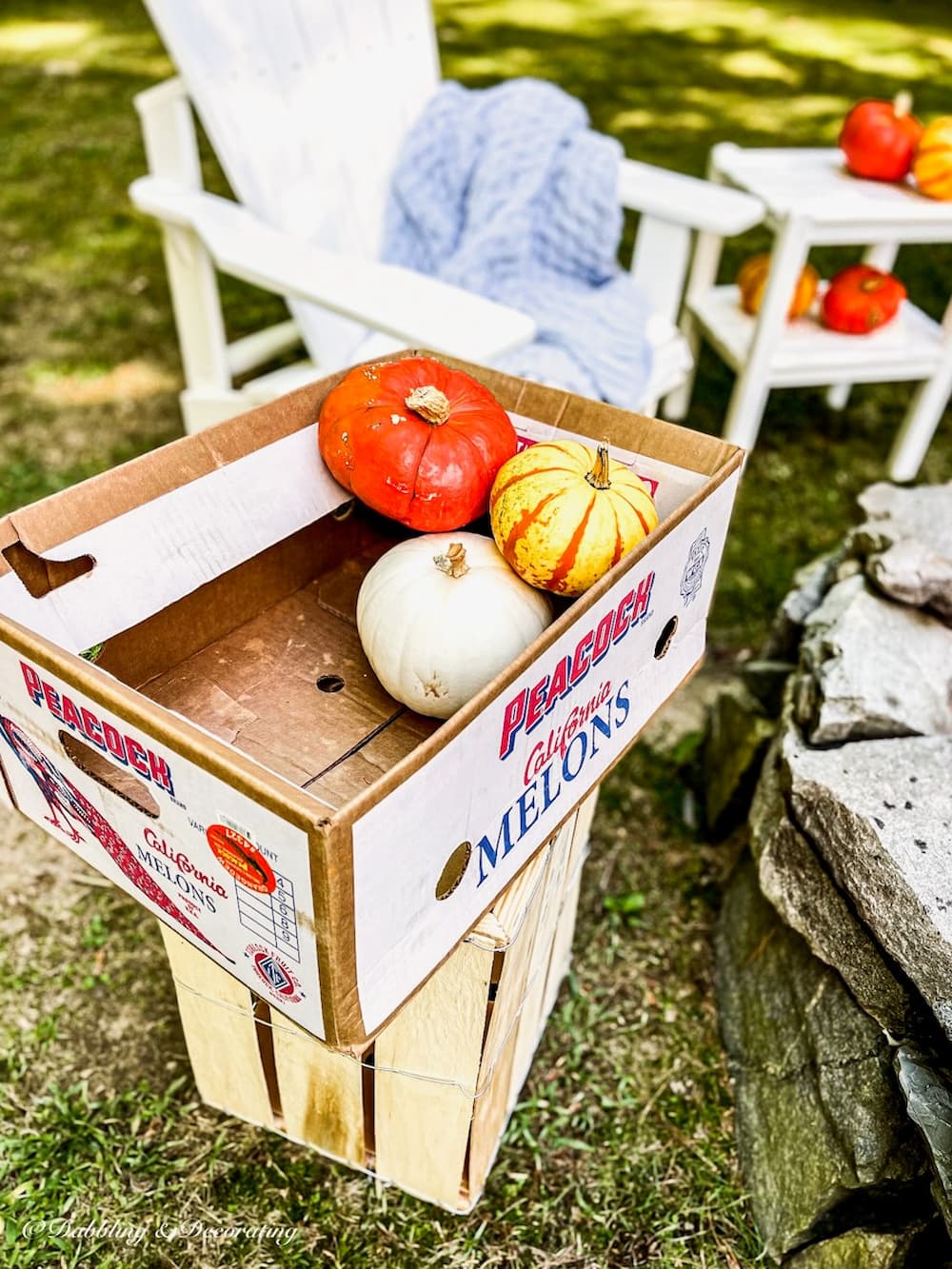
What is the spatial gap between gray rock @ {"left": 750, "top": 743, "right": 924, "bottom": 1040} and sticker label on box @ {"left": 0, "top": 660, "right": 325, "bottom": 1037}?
0.79m

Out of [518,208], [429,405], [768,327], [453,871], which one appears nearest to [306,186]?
[518,208]

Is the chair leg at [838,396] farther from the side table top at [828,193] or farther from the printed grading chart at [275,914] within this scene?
the printed grading chart at [275,914]

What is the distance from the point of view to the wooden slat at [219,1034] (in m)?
1.29

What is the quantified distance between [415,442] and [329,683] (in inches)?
12.3

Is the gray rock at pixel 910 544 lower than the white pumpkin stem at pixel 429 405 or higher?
lower

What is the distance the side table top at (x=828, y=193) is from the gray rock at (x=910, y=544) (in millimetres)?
761

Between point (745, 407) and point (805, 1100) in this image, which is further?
point (745, 407)

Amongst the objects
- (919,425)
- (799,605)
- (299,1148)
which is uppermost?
(799,605)

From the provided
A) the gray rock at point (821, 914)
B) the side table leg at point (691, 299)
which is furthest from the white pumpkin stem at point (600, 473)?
the side table leg at point (691, 299)

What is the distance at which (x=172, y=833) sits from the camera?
35.6 inches

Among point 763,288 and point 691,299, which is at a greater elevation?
point 763,288

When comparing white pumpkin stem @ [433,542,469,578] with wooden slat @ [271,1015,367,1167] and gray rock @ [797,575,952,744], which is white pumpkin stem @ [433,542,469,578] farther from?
gray rock @ [797,575,952,744]

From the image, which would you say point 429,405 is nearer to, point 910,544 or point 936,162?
point 910,544

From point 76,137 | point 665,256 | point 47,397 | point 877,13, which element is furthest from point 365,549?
point 877,13
